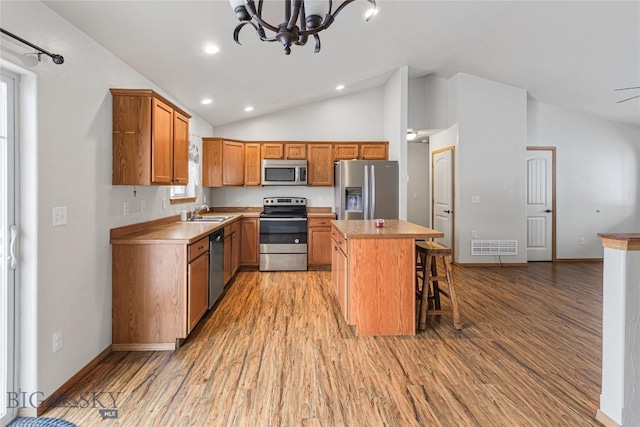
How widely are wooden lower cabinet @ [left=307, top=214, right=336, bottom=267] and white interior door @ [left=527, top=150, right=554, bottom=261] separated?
11.9 ft

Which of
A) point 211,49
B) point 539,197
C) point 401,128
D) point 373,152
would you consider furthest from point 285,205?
point 539,197

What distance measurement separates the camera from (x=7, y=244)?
1.78m

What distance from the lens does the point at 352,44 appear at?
3783 mm

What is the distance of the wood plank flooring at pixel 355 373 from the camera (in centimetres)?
186

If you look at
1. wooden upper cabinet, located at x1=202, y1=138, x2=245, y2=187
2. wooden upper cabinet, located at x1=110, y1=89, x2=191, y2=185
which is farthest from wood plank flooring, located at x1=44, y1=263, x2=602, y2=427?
wooden upper cabinet, located at x1=202, y1=138, x2=245, y2=187

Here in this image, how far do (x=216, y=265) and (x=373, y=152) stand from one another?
10.8 feet

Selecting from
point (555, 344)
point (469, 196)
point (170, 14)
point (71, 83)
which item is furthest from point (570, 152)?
point (71, 83)

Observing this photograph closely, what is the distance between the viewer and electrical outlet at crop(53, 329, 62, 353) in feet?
6.53

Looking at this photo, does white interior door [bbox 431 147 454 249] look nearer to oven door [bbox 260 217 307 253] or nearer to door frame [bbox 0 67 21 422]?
oven door [bbox 260 217 307 253]

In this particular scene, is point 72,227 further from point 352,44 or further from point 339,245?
point 352,44

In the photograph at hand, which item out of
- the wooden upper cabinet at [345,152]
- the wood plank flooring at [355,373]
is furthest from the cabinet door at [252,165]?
the wood plank flooring at [355,373]

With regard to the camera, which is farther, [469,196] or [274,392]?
[469,196]

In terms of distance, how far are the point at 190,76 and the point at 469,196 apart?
14.9ft

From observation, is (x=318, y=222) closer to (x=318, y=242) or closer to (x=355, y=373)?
(x=318, y=242)
